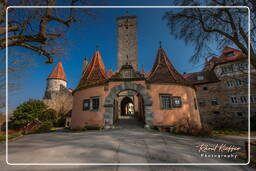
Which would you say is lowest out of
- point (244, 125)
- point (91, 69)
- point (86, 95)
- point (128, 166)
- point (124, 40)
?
point (244, 125)

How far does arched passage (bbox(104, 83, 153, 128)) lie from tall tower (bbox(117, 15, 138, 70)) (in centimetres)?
1325

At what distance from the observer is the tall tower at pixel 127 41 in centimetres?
2372

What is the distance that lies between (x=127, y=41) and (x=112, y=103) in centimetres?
1849

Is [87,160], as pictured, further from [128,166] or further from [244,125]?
[244,125]

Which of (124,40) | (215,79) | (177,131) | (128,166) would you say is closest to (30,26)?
(128,166)

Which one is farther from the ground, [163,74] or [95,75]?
[95,75]

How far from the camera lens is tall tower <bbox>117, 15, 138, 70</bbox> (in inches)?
934

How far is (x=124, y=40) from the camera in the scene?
82.7 ft

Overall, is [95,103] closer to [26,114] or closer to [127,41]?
[26,114]

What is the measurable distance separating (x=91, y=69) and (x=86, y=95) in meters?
3.22

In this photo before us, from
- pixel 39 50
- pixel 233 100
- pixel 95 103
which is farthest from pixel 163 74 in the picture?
pixel 233 100

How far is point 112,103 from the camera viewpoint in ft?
32.7

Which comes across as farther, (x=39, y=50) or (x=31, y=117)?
(x=31, y=117)

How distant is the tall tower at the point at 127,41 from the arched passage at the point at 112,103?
13.3 meters
